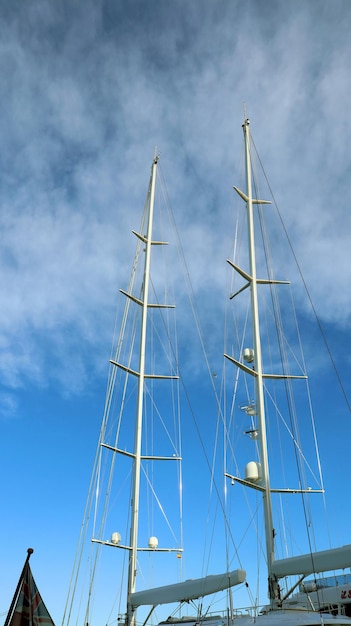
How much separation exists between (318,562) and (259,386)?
41.0 feet

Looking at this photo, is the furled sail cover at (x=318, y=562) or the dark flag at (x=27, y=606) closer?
the dark flag at (x=27, y=606)

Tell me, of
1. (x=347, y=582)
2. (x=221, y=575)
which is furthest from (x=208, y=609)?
(x=347, y=582)

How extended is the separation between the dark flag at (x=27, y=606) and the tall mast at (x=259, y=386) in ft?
38.0

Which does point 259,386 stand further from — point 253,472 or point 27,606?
point 27,606

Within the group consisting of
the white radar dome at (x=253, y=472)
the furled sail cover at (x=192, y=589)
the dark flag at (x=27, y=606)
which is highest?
the white radar dome at (x=253, y=472)

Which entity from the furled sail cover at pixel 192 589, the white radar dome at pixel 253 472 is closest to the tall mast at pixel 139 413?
the furled sail cover at pixel 192 589

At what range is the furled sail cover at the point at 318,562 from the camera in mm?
18828

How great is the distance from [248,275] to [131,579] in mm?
19422

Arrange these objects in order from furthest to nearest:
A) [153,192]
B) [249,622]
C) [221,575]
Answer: [153,192], [221,575], [249,622]

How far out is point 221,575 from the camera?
21.6 meters

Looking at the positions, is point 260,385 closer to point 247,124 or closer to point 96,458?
point 96,458

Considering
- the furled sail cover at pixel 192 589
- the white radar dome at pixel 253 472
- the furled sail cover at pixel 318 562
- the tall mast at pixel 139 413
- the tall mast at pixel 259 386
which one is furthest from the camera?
the tall mast at pixel 139 413

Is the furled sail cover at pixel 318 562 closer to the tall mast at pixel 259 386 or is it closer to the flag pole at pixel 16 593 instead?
the tall mast at pixel 259 386

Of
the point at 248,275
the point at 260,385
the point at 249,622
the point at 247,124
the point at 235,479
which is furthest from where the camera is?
the point at 247,124
